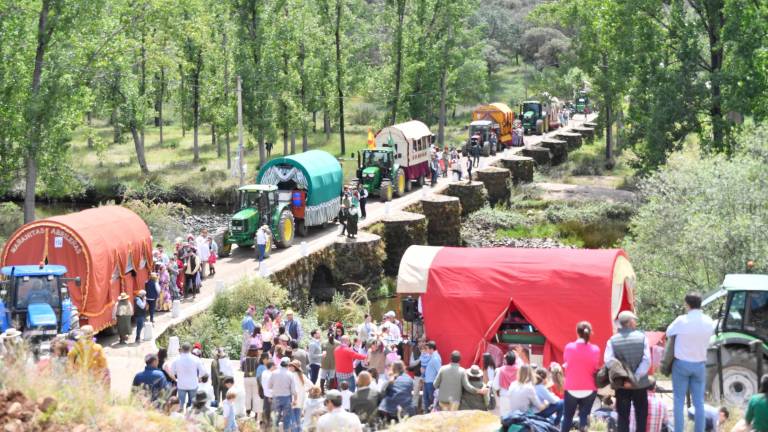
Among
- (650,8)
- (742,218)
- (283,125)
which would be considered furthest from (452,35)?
(742,218)

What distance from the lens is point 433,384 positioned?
14.9 m

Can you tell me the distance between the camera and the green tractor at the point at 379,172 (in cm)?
4050

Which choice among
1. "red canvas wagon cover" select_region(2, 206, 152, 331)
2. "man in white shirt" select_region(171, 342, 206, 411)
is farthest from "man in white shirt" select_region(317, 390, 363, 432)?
"red canvas wagon cover" select_region(2, 206, 152, 331)

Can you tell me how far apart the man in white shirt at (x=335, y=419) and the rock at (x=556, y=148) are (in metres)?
48.4

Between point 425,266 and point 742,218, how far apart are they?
9.14 metres

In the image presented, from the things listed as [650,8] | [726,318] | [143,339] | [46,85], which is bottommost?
[143,339]

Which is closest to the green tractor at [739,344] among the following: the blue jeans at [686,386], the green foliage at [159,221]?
the blue jeans at [686,386]

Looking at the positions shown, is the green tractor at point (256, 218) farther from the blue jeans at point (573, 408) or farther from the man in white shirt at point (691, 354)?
the man in white shirt at point (691, 354)

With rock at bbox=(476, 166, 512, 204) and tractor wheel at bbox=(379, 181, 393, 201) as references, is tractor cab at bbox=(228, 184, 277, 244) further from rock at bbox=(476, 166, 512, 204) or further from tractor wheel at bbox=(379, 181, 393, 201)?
rock at bbox=(476, 166, 512, 204)

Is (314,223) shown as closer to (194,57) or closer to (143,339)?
(143,339)

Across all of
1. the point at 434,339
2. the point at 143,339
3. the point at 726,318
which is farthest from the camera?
the point at 143,339

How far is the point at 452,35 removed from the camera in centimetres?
5975

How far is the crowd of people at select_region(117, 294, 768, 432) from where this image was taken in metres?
11.6

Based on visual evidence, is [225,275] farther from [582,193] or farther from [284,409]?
[582,193]
